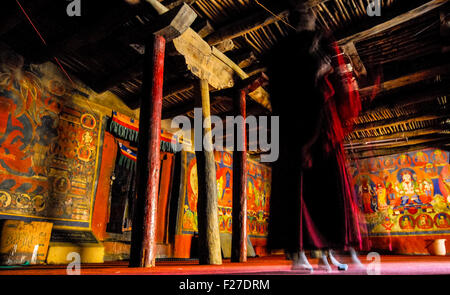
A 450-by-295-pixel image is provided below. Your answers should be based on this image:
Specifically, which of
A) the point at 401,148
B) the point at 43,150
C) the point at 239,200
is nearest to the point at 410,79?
the point at 239,200

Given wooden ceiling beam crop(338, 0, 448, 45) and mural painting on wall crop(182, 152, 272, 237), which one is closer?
wooden ceiling beam crop(338, 0, 448, 45)

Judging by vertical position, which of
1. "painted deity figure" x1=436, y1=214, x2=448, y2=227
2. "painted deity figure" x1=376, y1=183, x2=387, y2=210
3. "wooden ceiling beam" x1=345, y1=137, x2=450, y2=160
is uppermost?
"wooden ceiling beam" x1=345, y1=137, x2=450, y2=160

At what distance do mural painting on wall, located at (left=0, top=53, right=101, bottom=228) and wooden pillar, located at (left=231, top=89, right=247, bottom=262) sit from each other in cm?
250

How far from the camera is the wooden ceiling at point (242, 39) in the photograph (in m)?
3.50

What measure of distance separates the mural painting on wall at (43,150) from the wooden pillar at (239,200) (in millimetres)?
2500

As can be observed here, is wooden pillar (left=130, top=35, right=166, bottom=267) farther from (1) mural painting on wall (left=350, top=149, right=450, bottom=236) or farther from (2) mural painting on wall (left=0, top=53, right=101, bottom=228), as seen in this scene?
(1) mural painting on wall (left=350, top=149, right=450, bottom=236)

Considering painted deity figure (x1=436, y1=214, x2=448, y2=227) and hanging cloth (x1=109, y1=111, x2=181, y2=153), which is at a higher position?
hanging cloth (x1=109, y1=111, x2=181, y2=153)

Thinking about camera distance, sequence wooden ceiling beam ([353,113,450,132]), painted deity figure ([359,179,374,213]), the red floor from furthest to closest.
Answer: painted deity figure ([359,179,374,213])
wooden ceiling beam ([353,113,450,132])
the red floor

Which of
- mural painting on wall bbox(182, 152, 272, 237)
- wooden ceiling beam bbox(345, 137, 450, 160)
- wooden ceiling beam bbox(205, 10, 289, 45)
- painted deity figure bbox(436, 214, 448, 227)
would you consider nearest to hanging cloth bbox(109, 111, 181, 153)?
mural painting on wall bbox(182, 152, 272, 237)

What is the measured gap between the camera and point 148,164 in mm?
2809

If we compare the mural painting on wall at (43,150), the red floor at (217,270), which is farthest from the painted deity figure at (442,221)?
the mural painting on wall at (43,150)

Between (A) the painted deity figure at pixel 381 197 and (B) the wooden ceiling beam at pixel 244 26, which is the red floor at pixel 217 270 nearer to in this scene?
(B) the wooden ceiling beam at pixel 244 26

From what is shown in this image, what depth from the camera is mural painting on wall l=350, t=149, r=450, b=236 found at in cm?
767

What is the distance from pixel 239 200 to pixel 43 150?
3.04 metres
